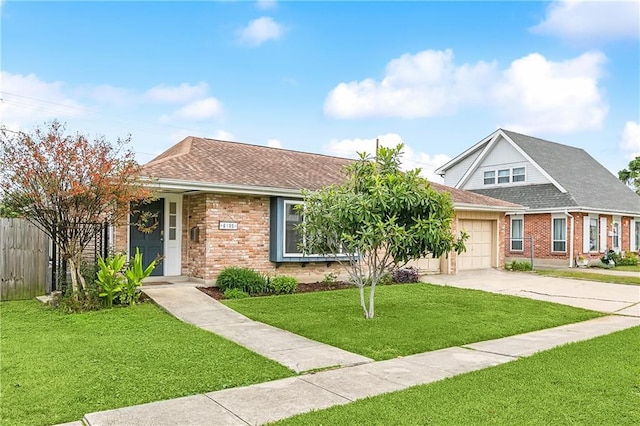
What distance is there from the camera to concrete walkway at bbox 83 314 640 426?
4.11m

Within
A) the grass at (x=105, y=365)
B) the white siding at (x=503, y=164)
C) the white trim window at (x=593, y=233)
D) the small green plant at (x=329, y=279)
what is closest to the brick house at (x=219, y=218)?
the small green plant at (x=329, y=279)

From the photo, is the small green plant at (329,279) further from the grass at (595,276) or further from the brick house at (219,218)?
the grass at (595,276)

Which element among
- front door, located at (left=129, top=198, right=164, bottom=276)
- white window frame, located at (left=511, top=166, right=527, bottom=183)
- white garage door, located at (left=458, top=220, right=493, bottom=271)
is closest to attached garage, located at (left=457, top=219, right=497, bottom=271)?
white garage door, located at (left=458, top=220, right=493, bottom=271)

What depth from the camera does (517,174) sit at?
2488cm

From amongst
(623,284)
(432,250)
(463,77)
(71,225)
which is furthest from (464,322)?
(463,77)

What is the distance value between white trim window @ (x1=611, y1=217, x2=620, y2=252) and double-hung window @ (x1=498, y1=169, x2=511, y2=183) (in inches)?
220

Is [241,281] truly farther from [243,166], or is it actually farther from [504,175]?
[504,175]

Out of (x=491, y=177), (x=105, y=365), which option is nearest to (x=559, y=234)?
(x=491, y=177)

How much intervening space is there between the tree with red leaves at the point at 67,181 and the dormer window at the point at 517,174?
817 inches

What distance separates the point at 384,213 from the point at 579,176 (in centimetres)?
2122

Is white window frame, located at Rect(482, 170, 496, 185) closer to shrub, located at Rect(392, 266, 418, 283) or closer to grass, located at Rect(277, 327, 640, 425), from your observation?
shrub, located at Rect(392, 266, 418, 283)

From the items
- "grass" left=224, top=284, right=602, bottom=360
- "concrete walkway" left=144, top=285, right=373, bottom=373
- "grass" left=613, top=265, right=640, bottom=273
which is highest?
"concrete walkway" left=144, top=285, right=373, bottom=373

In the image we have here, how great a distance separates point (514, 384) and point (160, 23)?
43.2 ft

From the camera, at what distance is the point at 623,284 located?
51.0 ft
